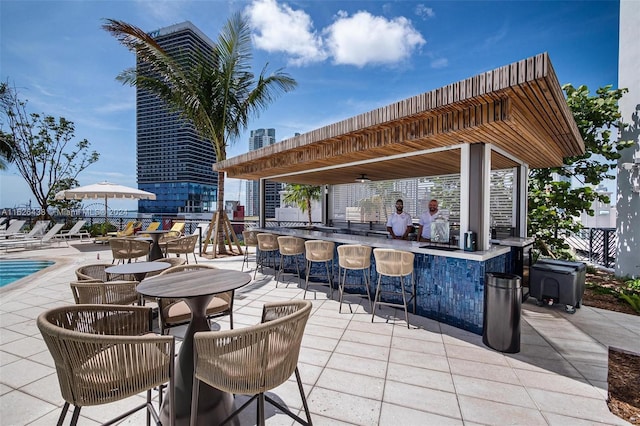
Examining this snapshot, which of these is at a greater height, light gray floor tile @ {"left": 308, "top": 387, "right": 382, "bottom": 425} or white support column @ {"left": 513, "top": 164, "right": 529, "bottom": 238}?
white support column @ {"left": 513, "top": 164, "right": 529, "bottom": 238}

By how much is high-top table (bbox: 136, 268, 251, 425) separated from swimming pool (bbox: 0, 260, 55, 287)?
24.1 ft

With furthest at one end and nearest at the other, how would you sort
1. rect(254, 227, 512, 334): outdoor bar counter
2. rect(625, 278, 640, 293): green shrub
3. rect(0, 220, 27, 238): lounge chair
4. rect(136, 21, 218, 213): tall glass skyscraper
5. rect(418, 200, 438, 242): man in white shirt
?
rect(136, 21, 218, 213): tall glass skyscraper → rect(0, 220, 27, 238): lounge chair → rect(418, 200, 438, 242): man in white shirt → rect(625, 278, 640, 293): green shrub → rect(254, 227, 512, 334): outdoor bar counter

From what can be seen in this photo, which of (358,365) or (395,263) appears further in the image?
(395,263)

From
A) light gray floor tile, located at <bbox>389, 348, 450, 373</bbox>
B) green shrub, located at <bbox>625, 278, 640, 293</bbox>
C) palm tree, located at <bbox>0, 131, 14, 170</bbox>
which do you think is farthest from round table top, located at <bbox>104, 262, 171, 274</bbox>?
palm tree, located at <bbox>0, 131, 14, 170</bbox>

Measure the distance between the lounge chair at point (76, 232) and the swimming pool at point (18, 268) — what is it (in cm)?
348

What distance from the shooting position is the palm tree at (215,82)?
25.6ft

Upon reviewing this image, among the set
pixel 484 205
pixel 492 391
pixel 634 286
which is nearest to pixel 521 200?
pixel 634 286

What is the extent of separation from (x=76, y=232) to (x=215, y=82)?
29.7 ft

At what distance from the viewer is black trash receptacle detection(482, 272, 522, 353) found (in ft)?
9.51

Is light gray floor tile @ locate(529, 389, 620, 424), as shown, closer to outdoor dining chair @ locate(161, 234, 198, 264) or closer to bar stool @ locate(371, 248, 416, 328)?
bar stool @ locate(371, 248, 416, 328)

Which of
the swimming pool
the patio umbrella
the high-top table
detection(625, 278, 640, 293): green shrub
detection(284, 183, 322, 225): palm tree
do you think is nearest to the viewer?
the high-top table

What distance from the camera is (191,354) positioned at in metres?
1.72

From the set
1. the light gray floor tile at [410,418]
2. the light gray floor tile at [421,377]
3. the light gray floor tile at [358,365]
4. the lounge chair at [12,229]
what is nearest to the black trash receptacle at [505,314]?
the light gray floor tile at [421,377]

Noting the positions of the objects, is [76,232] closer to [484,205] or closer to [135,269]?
[135,269]
